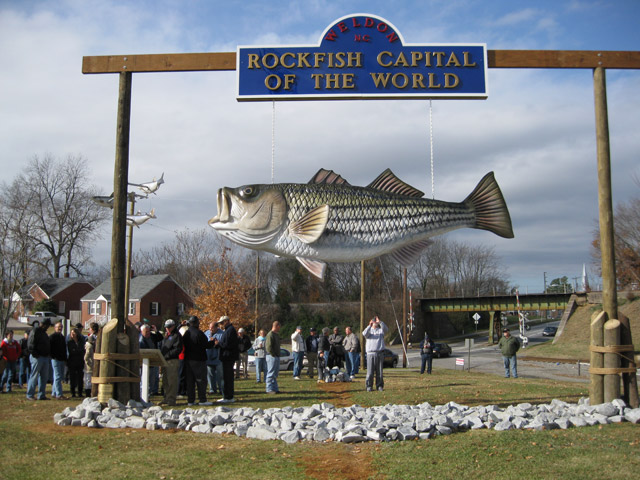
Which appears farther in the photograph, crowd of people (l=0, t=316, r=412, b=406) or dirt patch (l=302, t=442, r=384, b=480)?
crowd of people (l=0, t=316, r=412, b=406)

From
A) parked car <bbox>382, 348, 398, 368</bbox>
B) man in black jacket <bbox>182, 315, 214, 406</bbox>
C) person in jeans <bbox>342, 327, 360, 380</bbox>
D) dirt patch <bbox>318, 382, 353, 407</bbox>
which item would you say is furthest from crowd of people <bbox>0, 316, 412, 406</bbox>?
parked car <bbox>382, 348, 398, 368</bbox>

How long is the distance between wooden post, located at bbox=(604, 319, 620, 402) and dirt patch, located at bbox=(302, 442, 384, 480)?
174 inches

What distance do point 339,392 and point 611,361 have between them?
20.5 ft

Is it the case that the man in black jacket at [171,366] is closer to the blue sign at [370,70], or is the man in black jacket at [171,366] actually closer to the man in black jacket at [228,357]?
the man in black jacket at [228,357]

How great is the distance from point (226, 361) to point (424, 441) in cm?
579

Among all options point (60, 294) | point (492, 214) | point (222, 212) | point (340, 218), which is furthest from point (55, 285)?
point (492, 214)

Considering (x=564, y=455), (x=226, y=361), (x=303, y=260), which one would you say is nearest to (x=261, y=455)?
(x=303, y=260)

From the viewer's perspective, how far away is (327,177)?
7.98 metres

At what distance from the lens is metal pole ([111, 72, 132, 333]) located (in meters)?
8.99

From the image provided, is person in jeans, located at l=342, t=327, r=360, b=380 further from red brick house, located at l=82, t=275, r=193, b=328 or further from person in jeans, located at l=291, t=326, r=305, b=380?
red brick house, located at l=82, t=275, r=193, b=328

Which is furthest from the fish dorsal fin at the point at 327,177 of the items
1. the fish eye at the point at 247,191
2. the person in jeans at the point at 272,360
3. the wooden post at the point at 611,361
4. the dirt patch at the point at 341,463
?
the person in jeans at the point at 272,360

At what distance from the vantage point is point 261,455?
21.4ft

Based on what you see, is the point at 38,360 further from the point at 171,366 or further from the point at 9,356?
the point at 171,366

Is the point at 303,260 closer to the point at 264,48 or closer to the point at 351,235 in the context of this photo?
the point at 351,235
